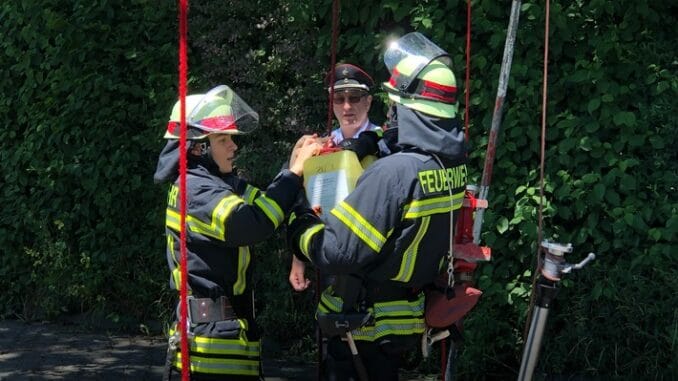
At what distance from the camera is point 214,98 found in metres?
4.01

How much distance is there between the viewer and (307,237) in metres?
3.63

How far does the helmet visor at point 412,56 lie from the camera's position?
146 inches

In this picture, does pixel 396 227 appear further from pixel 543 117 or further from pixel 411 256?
pixel 543 117

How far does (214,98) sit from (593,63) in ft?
8.46

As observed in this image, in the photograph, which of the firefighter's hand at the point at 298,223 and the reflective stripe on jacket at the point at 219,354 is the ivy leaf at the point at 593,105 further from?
the reflective stripe on jacket at the point at 219,354

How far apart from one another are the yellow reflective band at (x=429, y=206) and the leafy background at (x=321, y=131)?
6.92 ft

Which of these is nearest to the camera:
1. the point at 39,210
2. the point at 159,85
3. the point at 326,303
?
the point at 326,303

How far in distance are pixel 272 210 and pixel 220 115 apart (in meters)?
0.46

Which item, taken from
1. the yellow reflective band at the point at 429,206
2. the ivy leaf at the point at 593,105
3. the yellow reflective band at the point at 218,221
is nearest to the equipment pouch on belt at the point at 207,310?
the yellow reflective band at the point at 218,221

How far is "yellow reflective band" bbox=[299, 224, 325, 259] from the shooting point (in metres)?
3.62

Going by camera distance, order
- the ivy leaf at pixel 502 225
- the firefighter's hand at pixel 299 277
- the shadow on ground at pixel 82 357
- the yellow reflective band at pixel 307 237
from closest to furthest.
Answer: the yellow reflective band at pixel 307 237
the firefighter's hand at pixel 299 277
the ivy leaf at pixel 502 225
the shadow on ground at pixel 82 357

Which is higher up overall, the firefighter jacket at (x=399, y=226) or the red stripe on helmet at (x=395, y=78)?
the red stripe on helmet at (x=395, y=78)

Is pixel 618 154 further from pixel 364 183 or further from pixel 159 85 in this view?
pixel 159 85

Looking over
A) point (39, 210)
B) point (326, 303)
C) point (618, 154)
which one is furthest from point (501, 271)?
point (39, 210)
